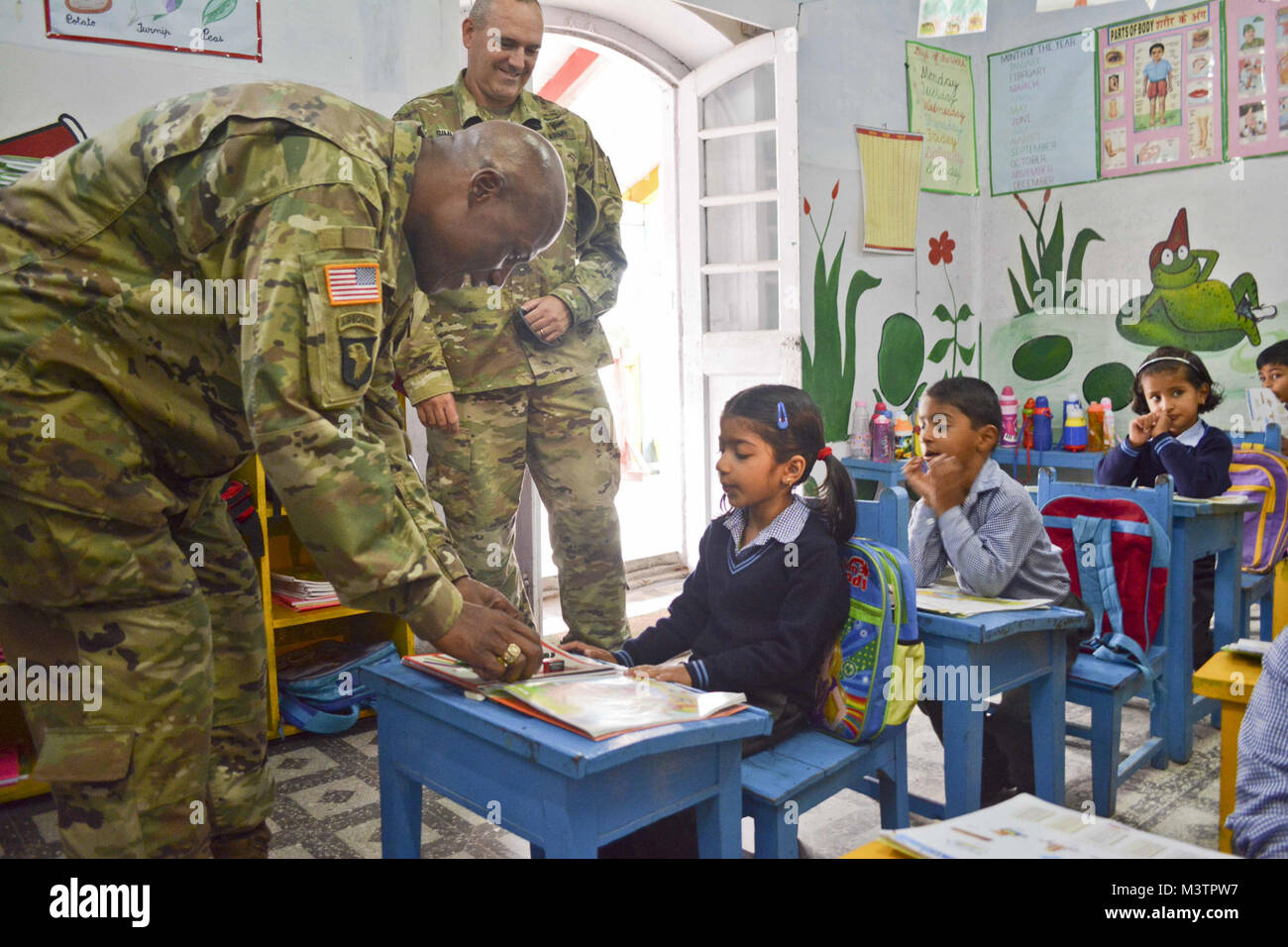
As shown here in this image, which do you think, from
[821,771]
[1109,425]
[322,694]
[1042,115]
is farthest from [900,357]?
[821,771]

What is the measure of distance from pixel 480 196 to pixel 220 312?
0.36 metres

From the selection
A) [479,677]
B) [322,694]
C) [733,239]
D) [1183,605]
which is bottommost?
[322,694]

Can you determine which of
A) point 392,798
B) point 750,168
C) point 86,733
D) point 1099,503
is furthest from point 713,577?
point 750,168

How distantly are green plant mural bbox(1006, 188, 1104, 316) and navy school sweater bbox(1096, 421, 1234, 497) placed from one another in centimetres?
239

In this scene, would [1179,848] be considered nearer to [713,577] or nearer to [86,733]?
[713,577]

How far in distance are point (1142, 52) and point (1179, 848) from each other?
540cm

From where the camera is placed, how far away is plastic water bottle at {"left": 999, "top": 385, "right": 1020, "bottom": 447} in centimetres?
547

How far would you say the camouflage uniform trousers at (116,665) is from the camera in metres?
1.22

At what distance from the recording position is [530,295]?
2.52 m

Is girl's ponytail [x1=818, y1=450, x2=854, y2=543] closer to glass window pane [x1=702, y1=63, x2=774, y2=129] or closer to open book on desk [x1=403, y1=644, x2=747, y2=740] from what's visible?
open book on desk [x1=403, y1=644, x2=747, y2=740]

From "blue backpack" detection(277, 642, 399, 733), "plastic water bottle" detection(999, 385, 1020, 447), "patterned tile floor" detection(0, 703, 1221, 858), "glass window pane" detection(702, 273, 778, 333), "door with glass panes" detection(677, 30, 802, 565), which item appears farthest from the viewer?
"plastic water bottle" detection(999, 385, 1020, 447)

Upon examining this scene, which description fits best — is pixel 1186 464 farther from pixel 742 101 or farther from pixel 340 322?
pixel 340 322

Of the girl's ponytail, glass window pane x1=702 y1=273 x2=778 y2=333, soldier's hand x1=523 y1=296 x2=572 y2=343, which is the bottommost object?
the girl's ponytail
